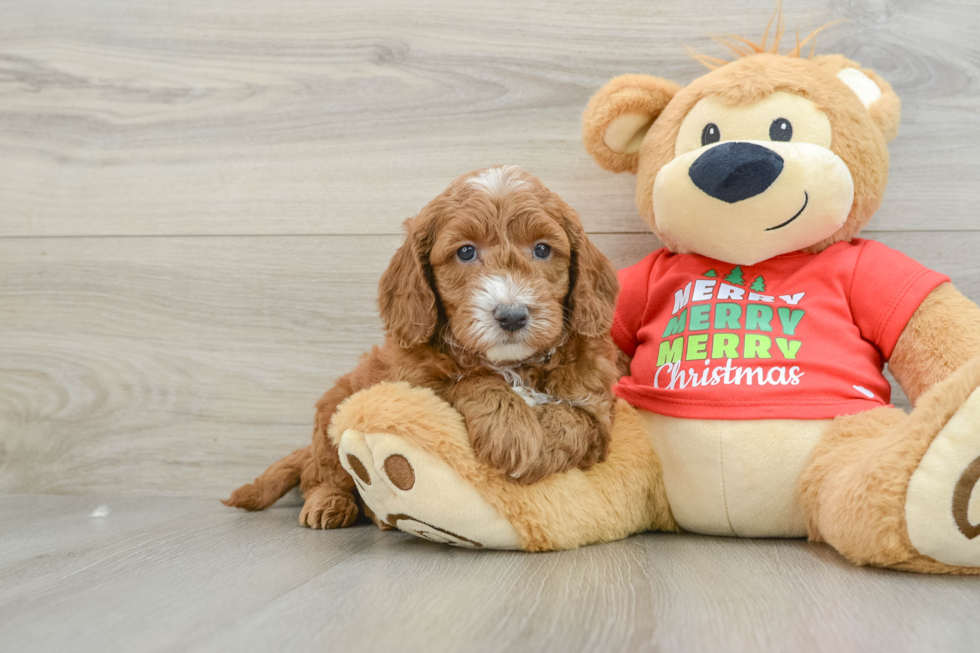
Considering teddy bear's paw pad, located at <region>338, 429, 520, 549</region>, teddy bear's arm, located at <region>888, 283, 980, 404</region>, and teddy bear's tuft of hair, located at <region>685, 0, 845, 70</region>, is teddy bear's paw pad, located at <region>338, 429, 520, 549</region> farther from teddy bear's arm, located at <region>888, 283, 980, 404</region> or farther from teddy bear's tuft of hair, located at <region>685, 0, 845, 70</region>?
teddy bear's tuft of hair, located at <region>685, 0, 845, 70</region>

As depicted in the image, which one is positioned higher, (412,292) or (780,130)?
(780,130)

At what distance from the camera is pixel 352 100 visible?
5.83 feet

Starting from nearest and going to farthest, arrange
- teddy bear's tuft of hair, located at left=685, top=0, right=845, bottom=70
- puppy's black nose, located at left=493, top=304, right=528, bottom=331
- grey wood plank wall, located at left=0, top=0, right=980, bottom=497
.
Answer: puppy's black nose, located at left=493, top=304, right=528, bottom=331
teddy bear's tuft of hair, located at left=685, top=0, right=845, bottom=70
grey wood plank wall, located at left=0, top=0, right=980, bottom=497

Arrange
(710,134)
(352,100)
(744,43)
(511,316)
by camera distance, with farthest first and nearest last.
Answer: (352,100), (744,43), (710,134), (511,316)

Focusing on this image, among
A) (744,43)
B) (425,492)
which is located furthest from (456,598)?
(744,43)

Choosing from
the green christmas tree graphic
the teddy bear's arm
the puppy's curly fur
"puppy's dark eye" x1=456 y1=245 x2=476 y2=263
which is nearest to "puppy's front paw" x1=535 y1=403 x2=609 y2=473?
the puppy's curly fur

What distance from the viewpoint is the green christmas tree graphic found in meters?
1.35

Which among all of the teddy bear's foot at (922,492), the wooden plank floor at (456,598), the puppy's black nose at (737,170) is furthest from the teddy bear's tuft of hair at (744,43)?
the wooden plank floor at (456,598)

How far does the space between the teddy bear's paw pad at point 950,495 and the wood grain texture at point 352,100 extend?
0.80 metres

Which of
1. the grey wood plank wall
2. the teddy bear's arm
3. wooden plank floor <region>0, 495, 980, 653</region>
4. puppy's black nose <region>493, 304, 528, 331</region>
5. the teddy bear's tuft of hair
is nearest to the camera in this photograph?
wooden plank floor <region>0, 495, 980, 653</region>

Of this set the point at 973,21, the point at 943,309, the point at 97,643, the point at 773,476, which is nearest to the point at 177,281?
the point at 97,643

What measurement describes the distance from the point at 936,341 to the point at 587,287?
568 millimetres

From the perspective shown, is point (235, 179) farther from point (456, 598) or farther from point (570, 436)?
point (456, 598)

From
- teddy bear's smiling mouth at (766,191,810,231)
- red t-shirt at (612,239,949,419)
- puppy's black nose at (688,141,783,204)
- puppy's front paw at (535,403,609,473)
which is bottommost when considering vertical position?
puppy's front paw at (535,403,609,473)
